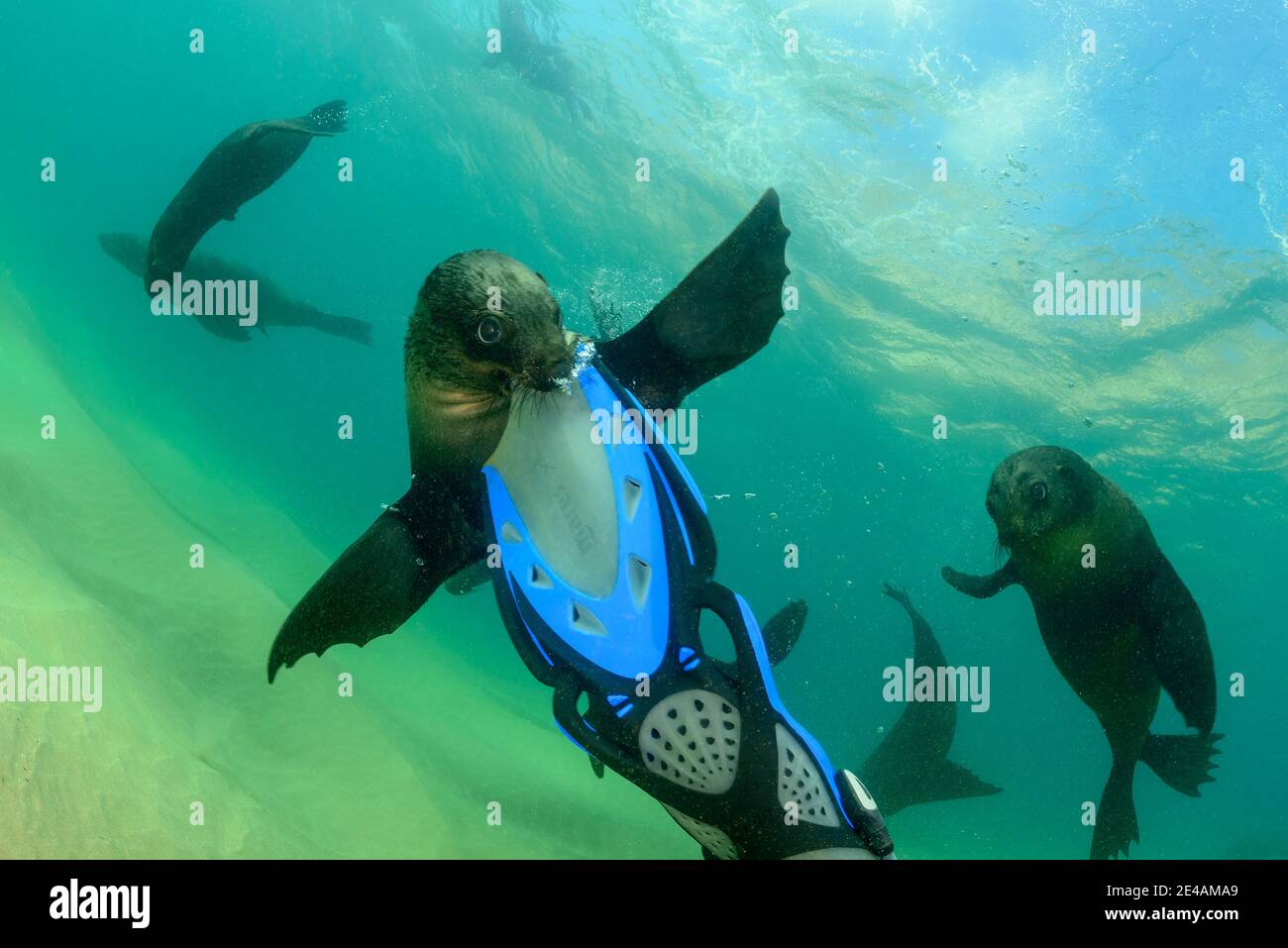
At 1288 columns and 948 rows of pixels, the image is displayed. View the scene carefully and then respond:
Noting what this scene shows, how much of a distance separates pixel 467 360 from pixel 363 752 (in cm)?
564

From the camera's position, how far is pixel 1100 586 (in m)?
4.55

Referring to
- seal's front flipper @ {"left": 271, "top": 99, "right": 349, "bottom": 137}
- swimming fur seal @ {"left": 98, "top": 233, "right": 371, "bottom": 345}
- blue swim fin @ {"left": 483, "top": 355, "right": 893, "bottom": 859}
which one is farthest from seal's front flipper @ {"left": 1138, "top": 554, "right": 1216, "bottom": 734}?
swimming fur seal @ {"left": 98, "top": 233, "right": 371, "bottom": 345}

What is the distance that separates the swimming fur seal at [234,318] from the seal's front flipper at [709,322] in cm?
844

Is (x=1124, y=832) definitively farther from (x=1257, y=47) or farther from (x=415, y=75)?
(x=415, y=75)

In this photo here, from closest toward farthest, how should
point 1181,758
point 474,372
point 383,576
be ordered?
point 474,372
point 383,576
point 1181,758

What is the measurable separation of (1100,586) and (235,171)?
7.66 metres

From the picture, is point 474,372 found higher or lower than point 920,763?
higher

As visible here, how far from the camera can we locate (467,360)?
1.94 meters

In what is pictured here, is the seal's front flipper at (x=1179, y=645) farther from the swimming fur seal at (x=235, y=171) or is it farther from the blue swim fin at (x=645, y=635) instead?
the swimming fur seal at (x=235, y=171)

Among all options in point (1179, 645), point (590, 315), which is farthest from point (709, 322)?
point (590, 315)

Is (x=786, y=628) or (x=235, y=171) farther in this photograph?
(x=235, y=171)

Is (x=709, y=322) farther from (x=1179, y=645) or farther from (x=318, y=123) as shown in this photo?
(x=318, y=123)

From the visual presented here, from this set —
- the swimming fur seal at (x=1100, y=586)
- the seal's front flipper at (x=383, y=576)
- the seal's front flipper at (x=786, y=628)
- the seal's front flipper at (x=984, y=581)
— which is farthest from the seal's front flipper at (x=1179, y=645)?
the seal's front flipper at (x=383, y=576)
